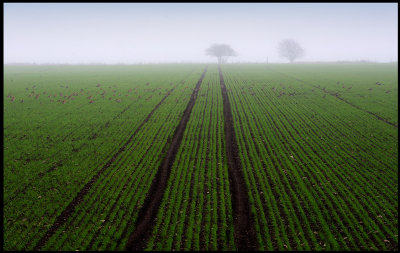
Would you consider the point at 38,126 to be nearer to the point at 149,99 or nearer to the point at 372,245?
the point at 149,99

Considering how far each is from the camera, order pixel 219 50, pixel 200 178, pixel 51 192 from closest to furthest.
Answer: pixel 51 192 → pixel 200 178 → pixel 219 50

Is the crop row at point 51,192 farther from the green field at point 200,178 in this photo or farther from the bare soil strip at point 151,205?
the bare soil strip at point 151,205

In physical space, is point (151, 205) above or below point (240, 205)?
above

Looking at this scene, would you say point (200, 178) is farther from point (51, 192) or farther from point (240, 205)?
point (51, 192)

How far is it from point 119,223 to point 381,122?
30.2 metres

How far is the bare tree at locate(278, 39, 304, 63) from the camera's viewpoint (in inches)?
6176

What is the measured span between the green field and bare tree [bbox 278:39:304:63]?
459 ft

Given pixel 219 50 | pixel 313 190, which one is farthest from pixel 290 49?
pixel 313 190

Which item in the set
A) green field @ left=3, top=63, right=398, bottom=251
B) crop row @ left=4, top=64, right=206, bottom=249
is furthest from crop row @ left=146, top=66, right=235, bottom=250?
crop row @ left=4, top=64, right=206, bottom=249

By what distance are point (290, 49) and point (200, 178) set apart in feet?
542

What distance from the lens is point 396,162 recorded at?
707 inches

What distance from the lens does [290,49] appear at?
157125mm

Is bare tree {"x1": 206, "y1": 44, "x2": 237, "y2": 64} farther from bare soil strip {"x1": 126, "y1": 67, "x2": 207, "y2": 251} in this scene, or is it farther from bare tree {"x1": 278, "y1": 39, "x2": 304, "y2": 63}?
bare soil strip {"x1": 126, "y1": 67, "x2": 207, "y2": 251}

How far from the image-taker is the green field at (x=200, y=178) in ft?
37.8
